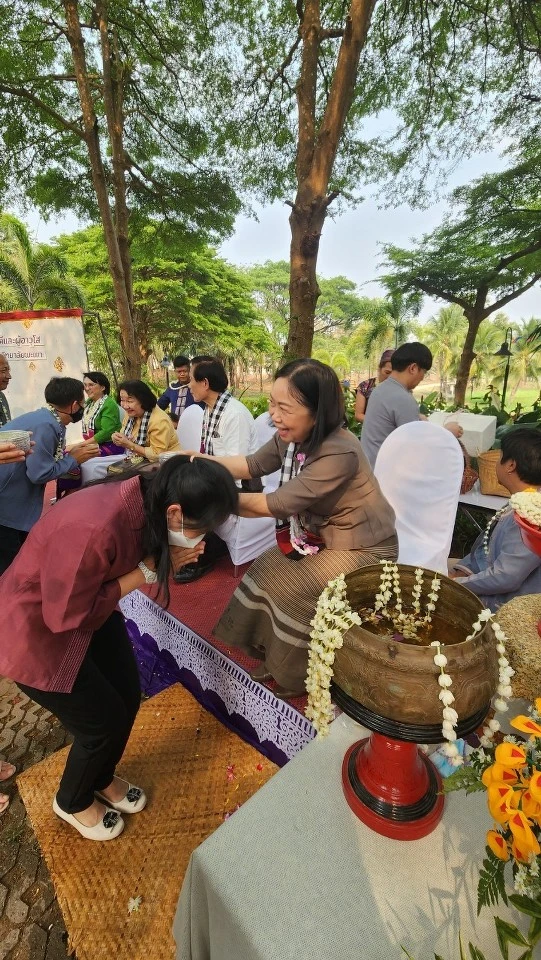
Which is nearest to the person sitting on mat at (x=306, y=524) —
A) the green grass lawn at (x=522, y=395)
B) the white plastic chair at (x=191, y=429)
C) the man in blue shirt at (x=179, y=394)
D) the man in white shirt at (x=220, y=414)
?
the man in white shirt at (x=220, y=414)

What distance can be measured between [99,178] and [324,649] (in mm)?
7734

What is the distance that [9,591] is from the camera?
4.35 ft

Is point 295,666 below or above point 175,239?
below

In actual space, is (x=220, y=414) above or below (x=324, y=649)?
above

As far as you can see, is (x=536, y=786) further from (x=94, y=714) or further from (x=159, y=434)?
(x=159, y=434)

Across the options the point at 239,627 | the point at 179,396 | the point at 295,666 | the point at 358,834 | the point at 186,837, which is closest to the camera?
the point at 358,834

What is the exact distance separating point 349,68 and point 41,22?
5.06 meters

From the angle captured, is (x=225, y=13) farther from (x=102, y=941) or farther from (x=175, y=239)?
(x=102, y=941)

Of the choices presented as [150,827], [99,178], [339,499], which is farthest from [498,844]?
[99,178]

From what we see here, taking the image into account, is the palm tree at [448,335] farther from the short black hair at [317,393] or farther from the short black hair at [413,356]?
the short black hair at [317,393]

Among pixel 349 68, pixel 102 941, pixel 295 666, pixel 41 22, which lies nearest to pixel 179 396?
pixel 349 68

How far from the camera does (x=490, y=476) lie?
3.30 meters

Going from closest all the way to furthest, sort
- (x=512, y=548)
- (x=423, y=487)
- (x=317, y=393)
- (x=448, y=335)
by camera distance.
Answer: (x=317, y=393), (x=512, y=548), (x=423, y=487), (x=448, y=335)

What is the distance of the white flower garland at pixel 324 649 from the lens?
0.78 meters
